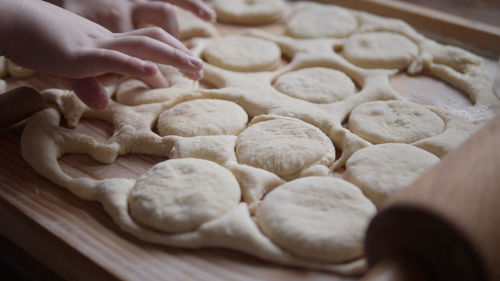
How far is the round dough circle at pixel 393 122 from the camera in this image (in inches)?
41.4

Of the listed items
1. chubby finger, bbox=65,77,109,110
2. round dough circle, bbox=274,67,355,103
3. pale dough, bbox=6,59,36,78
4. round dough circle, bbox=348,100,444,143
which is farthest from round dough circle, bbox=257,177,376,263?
pale dough, bbox=6,59,36,78

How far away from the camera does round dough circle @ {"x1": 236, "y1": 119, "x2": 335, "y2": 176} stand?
0.95 m

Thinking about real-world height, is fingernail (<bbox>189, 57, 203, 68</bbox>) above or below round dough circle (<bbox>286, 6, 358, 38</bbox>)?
above

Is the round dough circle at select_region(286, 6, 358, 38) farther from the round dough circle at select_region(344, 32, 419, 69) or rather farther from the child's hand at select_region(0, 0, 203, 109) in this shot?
the child's hand at select_region(0, 0, 203, 109)

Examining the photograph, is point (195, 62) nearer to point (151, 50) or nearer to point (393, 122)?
point (151, 50)

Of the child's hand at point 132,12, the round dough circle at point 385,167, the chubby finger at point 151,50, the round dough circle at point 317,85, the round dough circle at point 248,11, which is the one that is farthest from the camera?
the round dough circle at point 248,11

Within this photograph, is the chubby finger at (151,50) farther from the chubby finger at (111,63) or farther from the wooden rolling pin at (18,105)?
the wooden rolling pin at (18,105)

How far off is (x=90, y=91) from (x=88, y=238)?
397mm

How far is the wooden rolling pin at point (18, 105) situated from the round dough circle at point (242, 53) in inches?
20.0

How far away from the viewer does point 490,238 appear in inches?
22.6

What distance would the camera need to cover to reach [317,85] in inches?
48.5

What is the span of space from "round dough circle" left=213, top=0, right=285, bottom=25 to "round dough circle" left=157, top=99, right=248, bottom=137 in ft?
1.89

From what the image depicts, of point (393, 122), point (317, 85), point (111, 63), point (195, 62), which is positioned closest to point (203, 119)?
point (195, 62)

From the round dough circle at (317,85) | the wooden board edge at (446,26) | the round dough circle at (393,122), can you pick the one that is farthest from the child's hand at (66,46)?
the wooden board edge at (446,26)
